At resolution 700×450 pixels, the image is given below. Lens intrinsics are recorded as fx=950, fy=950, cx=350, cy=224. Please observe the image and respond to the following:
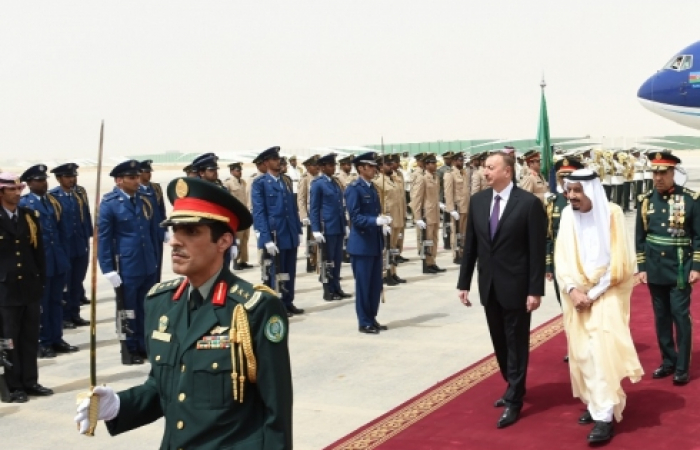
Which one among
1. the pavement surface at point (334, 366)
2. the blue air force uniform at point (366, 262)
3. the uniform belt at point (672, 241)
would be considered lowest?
the pavement surface at point (334, 366)

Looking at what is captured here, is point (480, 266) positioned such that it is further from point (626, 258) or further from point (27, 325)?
point (27, 325)

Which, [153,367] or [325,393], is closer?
[153,367]

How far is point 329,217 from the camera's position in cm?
1256

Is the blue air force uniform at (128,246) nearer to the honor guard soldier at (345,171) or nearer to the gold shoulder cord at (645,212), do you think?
the gold shoulder cord at (645,212)

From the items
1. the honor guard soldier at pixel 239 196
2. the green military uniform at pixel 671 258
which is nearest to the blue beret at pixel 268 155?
the green military uniform at pixel 671 258

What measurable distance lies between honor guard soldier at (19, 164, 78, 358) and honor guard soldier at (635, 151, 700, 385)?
561 cm

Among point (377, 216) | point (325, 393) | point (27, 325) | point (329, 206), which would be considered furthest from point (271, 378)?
point (329, 206)

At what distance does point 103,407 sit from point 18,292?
16.6 ft

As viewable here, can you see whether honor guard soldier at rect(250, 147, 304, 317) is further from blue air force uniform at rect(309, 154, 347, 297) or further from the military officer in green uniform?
the military officer in green uniform

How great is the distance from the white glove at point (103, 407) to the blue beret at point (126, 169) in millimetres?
5993

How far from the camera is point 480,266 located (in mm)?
6730

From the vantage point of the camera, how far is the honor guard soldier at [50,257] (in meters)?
9.42

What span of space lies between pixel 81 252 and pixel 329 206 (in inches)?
127

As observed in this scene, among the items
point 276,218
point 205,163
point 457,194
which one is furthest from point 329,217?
point 457,194
